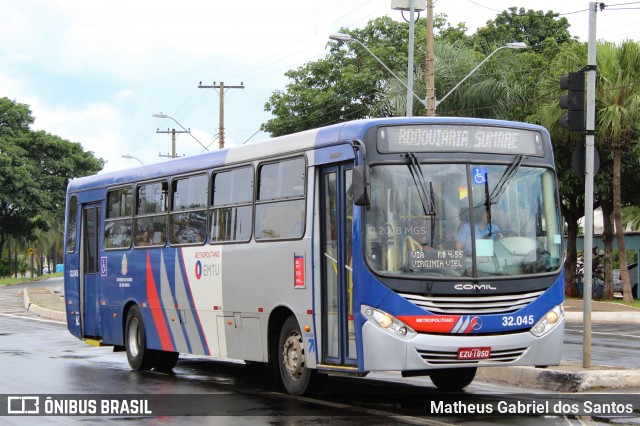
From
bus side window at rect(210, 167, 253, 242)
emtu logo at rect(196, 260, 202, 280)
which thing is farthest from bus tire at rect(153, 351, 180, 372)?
bus side window at rect(210, 167, 253, 242)

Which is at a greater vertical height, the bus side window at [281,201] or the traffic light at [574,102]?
the traffic light at [574,102]

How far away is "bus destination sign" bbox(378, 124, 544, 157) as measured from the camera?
11.8 metres

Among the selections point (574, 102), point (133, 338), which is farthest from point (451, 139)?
point (133, 338)

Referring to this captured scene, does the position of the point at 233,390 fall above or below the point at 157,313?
below

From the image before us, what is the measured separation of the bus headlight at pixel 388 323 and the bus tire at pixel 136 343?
689 centimetres

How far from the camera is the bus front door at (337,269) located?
471 inches

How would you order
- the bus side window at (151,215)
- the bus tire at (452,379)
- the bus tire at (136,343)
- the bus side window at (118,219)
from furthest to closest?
the bus side window at (118,219), the bus tire at (136,343), the bus side window at (151,215), the bus tire at (452,379)

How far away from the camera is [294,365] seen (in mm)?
13117

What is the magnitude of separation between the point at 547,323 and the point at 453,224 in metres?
1.59

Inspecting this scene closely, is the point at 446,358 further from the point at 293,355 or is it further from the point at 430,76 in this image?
the point at 430,76

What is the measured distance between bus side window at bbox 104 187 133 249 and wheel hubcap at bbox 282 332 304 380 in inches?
221

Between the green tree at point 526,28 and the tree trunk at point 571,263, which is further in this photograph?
the green tree at point 526,28

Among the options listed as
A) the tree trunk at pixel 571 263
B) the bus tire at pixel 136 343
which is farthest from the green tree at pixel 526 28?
the bus tire at pixel 136 343

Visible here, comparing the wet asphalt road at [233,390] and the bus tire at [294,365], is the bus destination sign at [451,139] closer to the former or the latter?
the bus tire at [294,365]
